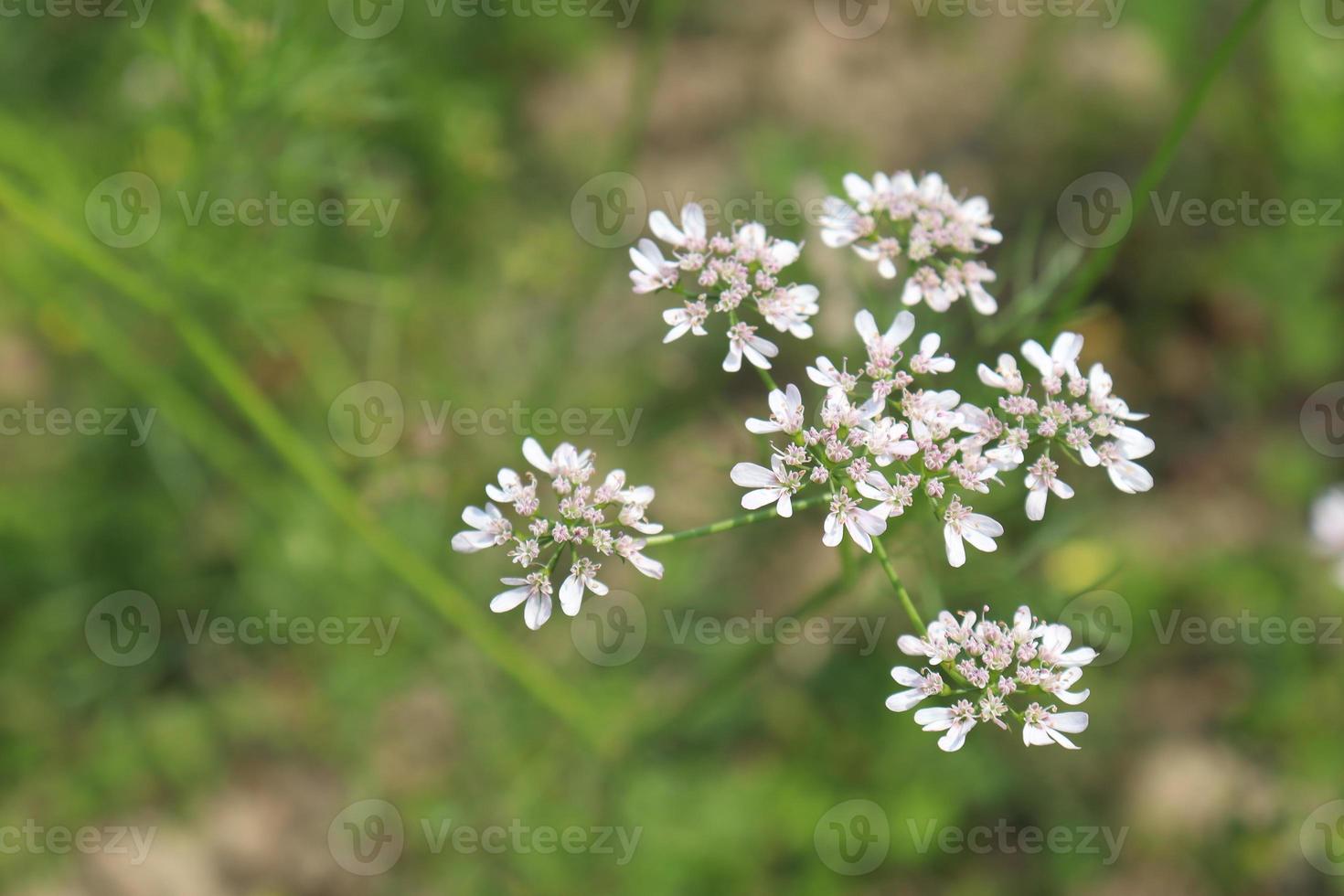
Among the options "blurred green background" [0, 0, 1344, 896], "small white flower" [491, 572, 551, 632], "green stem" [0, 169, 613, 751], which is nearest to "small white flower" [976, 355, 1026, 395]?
"small white flower" [491, 572, 551, 632]

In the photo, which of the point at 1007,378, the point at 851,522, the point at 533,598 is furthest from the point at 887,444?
the point at 533,598

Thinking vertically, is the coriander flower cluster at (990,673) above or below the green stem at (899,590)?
below

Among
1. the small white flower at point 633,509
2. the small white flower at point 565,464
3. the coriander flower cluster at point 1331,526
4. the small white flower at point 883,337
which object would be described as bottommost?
the small white flower at point 633,509

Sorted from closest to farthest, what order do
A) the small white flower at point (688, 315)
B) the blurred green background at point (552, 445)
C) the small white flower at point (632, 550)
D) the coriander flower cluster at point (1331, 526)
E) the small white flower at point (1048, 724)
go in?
the small white flower at point (1048, 724) < the small white flower at point (632, 550) < the small white flower at point (688, 315) < the coriander flower cluster at point (1331, 526) < the blurred green background at point (552, 445)

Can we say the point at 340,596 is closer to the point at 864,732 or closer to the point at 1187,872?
the point at 864,732

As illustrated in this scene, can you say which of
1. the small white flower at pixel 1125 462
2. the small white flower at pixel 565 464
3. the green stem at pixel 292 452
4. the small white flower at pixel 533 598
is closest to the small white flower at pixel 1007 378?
the small white flower at pixel 1125 462

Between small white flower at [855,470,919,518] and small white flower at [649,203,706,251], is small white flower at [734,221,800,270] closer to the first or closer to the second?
small white flower at [649,203,706,251]

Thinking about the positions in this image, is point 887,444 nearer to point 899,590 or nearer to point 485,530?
point 899,590

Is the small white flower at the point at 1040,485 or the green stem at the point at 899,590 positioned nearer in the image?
the green stem at the point at 899,590

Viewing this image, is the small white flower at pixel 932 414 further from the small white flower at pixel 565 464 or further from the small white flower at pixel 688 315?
the small white flower at pixel 565 464
